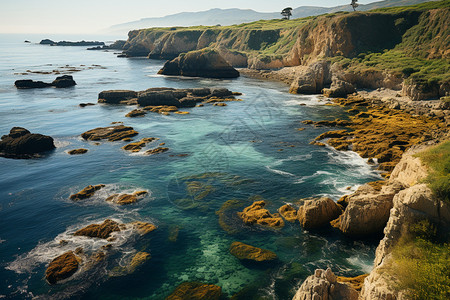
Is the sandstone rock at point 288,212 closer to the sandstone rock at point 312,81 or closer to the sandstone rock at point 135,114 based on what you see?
the sandstone rock at point 135,114

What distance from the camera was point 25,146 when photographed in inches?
1681

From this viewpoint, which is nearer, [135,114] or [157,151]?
[157,151]

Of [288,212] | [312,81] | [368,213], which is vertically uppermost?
[312,81]

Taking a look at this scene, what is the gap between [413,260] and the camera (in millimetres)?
14562

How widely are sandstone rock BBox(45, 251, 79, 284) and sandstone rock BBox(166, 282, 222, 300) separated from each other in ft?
22.7

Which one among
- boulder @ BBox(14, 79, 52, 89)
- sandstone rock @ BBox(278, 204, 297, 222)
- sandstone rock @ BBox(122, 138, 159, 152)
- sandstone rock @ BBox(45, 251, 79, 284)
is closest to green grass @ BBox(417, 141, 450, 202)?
sandstone rock @ BBox(278, 204, 297, 222)

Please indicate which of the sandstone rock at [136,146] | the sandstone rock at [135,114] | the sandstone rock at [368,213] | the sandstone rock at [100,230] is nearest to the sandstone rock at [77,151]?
the sandstone rock at [136,146]

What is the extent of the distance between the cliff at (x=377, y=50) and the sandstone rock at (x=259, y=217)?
45.6 meters

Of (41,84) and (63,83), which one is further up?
(63,83)

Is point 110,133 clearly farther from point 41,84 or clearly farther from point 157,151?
point 41,84

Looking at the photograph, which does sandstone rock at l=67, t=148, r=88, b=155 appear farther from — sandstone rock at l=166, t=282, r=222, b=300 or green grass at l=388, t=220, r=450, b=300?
green grass at l=388, t=220, r=450, b=300

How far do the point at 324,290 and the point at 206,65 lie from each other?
97.9 metres

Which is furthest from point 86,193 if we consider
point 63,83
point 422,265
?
point 63,83

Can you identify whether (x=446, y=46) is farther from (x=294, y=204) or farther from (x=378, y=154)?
(x=294, y=204)
